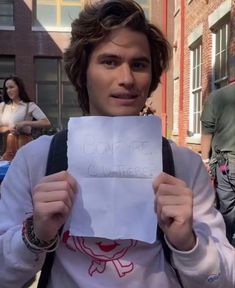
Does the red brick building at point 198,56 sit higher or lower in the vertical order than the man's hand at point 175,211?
higher

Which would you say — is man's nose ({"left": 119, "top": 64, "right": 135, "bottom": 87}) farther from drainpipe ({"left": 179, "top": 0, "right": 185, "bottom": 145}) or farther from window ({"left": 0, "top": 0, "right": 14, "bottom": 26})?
window ({"left": 0, "top": 0, "right": 14, "bottom": 26})

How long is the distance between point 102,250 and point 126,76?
1.51ft

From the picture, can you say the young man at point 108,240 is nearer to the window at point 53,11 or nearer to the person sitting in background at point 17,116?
the person sitting in background at point 17,116

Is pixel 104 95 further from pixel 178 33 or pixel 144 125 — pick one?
pixel 178 33

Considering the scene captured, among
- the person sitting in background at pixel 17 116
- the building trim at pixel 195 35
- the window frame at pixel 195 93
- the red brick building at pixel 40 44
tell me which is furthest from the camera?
the red brick building at pixel 40 44

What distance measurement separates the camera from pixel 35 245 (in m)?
1.12

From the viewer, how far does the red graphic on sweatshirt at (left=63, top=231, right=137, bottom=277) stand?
3.89ft

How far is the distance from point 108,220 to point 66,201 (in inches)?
4.8

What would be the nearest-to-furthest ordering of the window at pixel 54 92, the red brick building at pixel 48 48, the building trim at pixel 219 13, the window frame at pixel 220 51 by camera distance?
the building trim at pixel 219 13, the window frame at pixel 220 51, the red brick building at pixel 48 48, the window at pixel 54 92

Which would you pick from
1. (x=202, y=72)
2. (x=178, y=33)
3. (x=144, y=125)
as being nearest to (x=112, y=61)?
(x=144, y=125)

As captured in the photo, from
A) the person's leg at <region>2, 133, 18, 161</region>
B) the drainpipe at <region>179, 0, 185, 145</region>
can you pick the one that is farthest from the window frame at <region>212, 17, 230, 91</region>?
the person's leg at <region>2, 133, 18, 161</region>

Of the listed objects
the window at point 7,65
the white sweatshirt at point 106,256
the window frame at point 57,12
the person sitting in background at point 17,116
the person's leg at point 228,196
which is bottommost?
the person's leg at point 228,196

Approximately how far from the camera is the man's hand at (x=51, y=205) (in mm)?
1091

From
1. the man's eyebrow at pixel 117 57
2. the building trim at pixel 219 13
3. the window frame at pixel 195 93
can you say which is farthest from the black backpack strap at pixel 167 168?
the window frame at pixel 195 93
